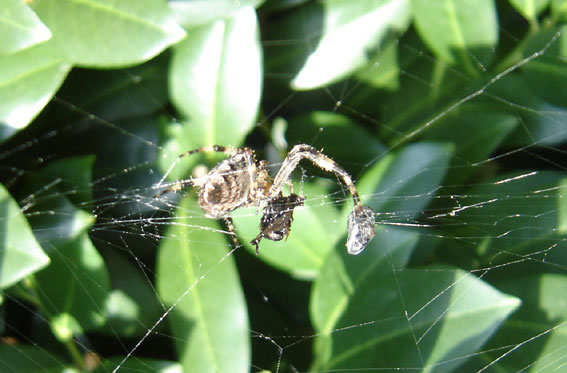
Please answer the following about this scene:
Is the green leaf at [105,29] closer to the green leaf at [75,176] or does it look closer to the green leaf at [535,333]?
the green leaf at [75,176]

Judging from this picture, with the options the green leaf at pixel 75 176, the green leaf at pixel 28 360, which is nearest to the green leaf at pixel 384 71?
the green leaf at pixel 75 176

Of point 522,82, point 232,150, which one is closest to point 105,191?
point 232,150

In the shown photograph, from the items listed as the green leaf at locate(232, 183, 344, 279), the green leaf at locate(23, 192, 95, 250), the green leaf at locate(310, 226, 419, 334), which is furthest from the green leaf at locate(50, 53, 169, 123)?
the green leaf at locate(310, 226, 419, 334)

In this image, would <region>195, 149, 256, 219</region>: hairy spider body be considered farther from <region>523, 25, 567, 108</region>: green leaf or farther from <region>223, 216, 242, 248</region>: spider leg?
<region>523, 25, 567, 108</region>: green leaf

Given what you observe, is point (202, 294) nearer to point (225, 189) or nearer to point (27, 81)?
point (225, 189)

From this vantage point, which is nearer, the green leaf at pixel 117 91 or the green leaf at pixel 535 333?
the green leaf at pixel 535 333

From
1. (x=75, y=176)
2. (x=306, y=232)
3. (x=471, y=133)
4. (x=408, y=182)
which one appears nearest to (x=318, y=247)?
(x=306, y=232)

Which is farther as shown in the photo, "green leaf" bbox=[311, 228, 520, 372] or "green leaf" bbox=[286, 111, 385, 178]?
"green leaf" bbox=[286, 111, 385, 178]
